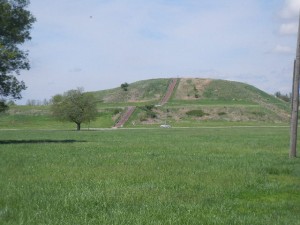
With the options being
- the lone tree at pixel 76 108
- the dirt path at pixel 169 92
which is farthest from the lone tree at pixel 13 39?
the dirt path at pixel 169 92

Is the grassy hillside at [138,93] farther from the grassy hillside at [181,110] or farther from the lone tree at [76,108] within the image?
the lone tree at [76,108]

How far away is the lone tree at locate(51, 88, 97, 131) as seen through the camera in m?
83.9

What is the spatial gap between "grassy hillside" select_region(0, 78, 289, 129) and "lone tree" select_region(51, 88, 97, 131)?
14.4m

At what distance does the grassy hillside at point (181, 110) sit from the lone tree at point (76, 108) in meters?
14.4

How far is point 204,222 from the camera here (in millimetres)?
8297

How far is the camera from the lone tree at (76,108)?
8394 centimetres

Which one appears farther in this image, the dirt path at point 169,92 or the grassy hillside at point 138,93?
the grassy hillside at point 138,93

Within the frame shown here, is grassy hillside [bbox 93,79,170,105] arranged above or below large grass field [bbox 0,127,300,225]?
above

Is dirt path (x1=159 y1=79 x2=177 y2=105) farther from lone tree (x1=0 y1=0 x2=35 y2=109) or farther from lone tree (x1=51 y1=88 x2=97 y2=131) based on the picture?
lone tree (x1=0 y1=0 x2=35 y2=109)

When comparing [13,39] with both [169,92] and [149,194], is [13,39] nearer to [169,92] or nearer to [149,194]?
[149,194]

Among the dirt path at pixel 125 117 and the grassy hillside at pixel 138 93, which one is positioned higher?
the grassy hillside at pixel 138 93

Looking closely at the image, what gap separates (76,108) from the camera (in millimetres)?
83625

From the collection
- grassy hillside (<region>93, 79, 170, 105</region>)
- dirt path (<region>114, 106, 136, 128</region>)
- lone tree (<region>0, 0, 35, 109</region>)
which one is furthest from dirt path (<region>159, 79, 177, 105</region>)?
lone tree (<region>0, 0, 35, 109</region>)

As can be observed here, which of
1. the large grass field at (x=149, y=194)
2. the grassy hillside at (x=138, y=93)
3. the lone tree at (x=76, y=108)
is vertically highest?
the grassy hillside at (x=138, y=93)
